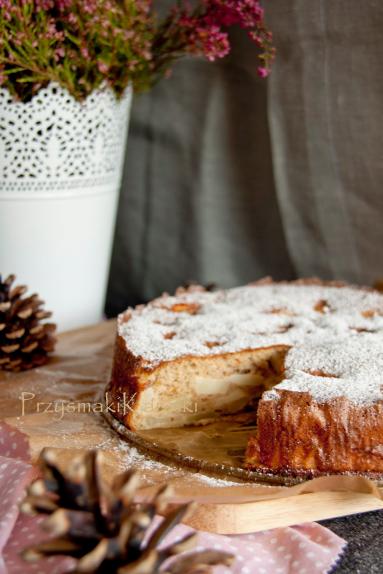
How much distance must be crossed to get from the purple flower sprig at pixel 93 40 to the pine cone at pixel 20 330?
480 millimetres

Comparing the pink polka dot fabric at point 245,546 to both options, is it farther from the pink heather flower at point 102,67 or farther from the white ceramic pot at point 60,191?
the pink heather flower at point 102,67

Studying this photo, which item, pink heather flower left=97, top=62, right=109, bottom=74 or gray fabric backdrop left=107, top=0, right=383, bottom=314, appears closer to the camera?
pink heather flower left=97, top=62, right=109, bottom=74

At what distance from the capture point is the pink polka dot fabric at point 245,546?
110 cm

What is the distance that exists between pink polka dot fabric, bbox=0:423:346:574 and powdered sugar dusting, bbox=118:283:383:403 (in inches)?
10.5

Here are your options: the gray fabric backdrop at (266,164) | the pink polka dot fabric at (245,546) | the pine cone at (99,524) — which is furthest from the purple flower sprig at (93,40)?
the pine cone at (99,524)

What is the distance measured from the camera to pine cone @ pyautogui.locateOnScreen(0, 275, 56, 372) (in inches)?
71.0

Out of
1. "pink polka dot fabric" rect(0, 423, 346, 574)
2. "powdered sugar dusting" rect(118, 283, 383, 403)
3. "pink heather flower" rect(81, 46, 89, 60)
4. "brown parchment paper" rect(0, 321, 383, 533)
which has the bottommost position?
"pink polka dot fabric" rect(0, 423, 346, 574)

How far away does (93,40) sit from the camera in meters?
1.84

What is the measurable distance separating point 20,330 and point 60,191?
1.26 feet

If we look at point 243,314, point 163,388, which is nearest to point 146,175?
point 243,314

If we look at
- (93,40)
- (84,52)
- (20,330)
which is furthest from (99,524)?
(93,40)

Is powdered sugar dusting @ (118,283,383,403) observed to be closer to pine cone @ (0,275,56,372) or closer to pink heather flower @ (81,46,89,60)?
pine cone @ (0,275,56,372)

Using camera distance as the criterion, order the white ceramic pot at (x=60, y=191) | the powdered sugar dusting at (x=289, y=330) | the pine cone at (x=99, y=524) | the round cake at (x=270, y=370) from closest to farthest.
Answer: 1. the pine cone at (x=99, y=524)
2. the round cake at (x=270, y=370)
3. the powdered sugar dusting at (x=289, y=330)
4. the white ceramic pot at (x=60, y=191)

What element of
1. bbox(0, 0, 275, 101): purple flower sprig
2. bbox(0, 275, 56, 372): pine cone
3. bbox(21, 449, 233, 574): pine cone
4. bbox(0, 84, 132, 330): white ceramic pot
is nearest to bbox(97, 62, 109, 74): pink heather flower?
bbox(0, 0, 275, 101): purple flower sprig
